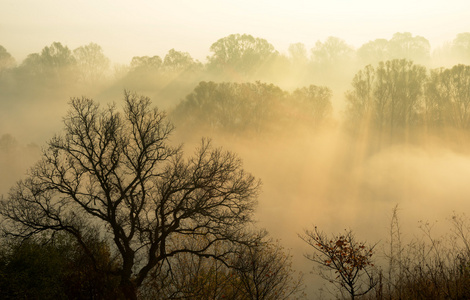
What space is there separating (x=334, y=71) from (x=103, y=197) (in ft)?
253

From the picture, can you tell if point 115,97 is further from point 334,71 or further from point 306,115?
point 334,71

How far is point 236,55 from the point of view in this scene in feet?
263

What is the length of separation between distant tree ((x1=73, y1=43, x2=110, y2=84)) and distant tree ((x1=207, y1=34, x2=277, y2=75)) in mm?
21474

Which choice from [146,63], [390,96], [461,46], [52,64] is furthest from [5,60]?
[461,46]

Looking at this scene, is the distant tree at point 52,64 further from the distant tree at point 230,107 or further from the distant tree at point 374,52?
the distant tree at point 374,52

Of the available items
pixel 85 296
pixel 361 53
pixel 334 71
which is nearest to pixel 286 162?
pixel 334 71

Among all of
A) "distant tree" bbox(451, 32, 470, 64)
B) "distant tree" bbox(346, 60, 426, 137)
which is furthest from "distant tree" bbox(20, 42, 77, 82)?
"distant tree" bbox(451, 32, 470, 64)

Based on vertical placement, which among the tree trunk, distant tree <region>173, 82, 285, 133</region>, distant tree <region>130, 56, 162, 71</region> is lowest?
the tree trunk

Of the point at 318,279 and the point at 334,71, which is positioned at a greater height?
the point at 334,71

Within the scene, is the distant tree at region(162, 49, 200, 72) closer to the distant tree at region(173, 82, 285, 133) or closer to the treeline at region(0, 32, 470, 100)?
the treeline at region(0, 32, 470, 100)

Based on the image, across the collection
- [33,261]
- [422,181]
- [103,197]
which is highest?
[422,181]

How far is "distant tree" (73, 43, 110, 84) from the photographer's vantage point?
3145 inches

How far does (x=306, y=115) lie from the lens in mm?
67438

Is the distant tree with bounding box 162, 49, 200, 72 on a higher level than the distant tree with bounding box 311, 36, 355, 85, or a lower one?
lower
